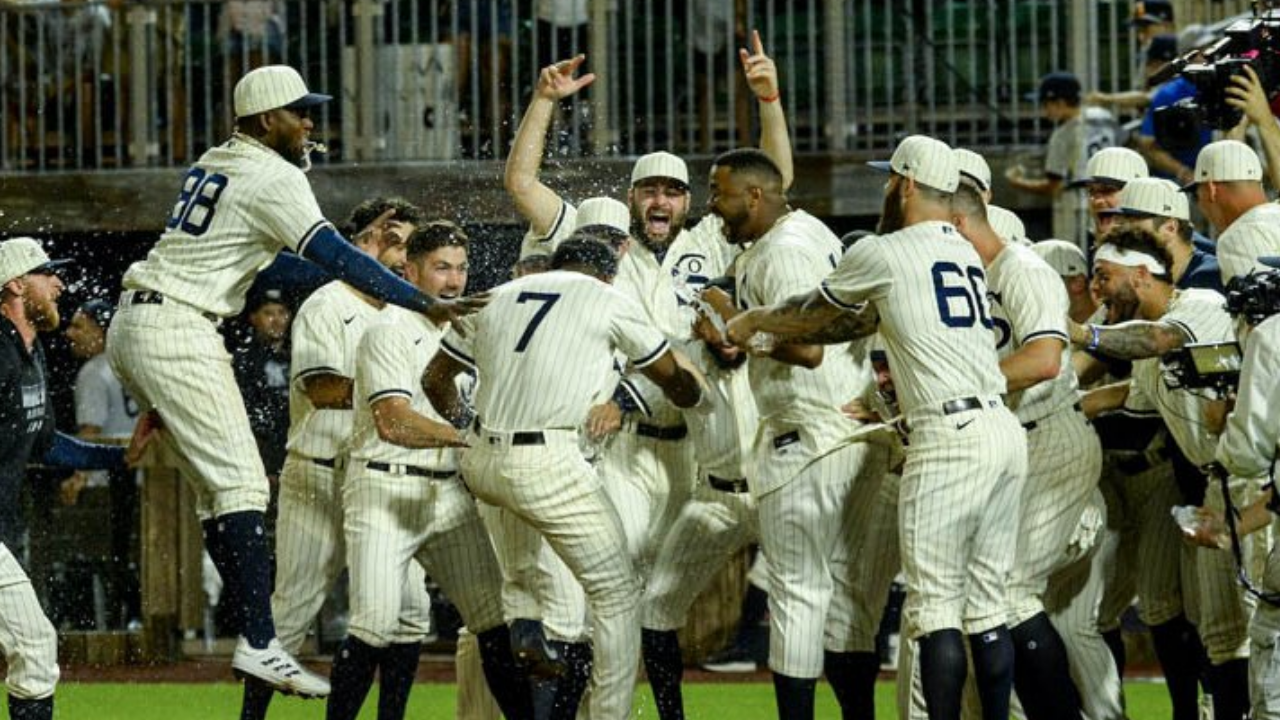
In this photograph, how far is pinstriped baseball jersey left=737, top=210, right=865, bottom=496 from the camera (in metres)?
9.88

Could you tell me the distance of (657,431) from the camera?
1073 cm

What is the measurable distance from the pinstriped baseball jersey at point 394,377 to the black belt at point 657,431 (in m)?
0.87

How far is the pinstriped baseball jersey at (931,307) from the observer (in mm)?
9031

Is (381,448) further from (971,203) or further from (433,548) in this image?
(971,203)

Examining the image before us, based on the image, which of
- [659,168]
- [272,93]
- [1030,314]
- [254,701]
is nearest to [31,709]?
[254,701]

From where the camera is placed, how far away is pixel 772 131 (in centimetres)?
1142

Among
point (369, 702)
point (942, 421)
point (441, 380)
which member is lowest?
point (369, 702)

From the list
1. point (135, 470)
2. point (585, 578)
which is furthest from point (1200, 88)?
point (135, 470)

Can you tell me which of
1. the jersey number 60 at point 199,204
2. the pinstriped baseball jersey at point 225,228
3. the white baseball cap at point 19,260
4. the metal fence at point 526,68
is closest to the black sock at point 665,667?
the pinstriped baseball jersey at point 225,228

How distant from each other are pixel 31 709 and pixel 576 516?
2.09 m

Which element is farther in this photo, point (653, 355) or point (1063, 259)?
point (1063, 259)

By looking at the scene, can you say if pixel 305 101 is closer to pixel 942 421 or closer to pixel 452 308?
pixel 452 308

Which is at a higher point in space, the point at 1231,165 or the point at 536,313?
the point at 1231,165

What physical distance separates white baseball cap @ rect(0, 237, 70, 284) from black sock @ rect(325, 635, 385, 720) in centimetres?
182
